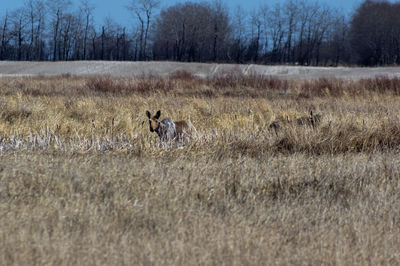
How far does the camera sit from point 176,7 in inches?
2803

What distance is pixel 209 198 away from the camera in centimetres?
434

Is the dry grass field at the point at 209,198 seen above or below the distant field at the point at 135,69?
below

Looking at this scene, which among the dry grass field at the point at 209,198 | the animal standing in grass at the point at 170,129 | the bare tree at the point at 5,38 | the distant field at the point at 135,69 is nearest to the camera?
the dry grass field at the point at 209,198

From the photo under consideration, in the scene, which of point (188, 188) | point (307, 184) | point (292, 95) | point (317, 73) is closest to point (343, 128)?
point (307, 184)

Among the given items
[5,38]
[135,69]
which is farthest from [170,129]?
[5,38]

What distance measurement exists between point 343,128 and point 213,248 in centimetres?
460

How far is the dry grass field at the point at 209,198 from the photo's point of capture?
3.24 m

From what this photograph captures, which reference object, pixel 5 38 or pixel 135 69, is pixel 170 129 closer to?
pixel 135 69

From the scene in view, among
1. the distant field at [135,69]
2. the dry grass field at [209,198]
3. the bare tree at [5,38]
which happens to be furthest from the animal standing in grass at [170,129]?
the bare tree at [5,38]

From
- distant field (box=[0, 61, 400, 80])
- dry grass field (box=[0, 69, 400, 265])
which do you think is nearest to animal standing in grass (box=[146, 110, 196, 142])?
dry grass field (box=[0, 69, 400, 265])

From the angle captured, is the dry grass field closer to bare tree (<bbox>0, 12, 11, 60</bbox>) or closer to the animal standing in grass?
the animal standing in grass

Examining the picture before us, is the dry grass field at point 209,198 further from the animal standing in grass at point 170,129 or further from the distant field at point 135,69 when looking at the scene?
the distant field at point 135,69

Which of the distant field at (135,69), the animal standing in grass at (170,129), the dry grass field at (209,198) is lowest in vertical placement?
the dry grass field at (209,198)

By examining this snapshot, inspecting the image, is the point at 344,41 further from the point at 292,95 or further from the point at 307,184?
the point at 307,184
